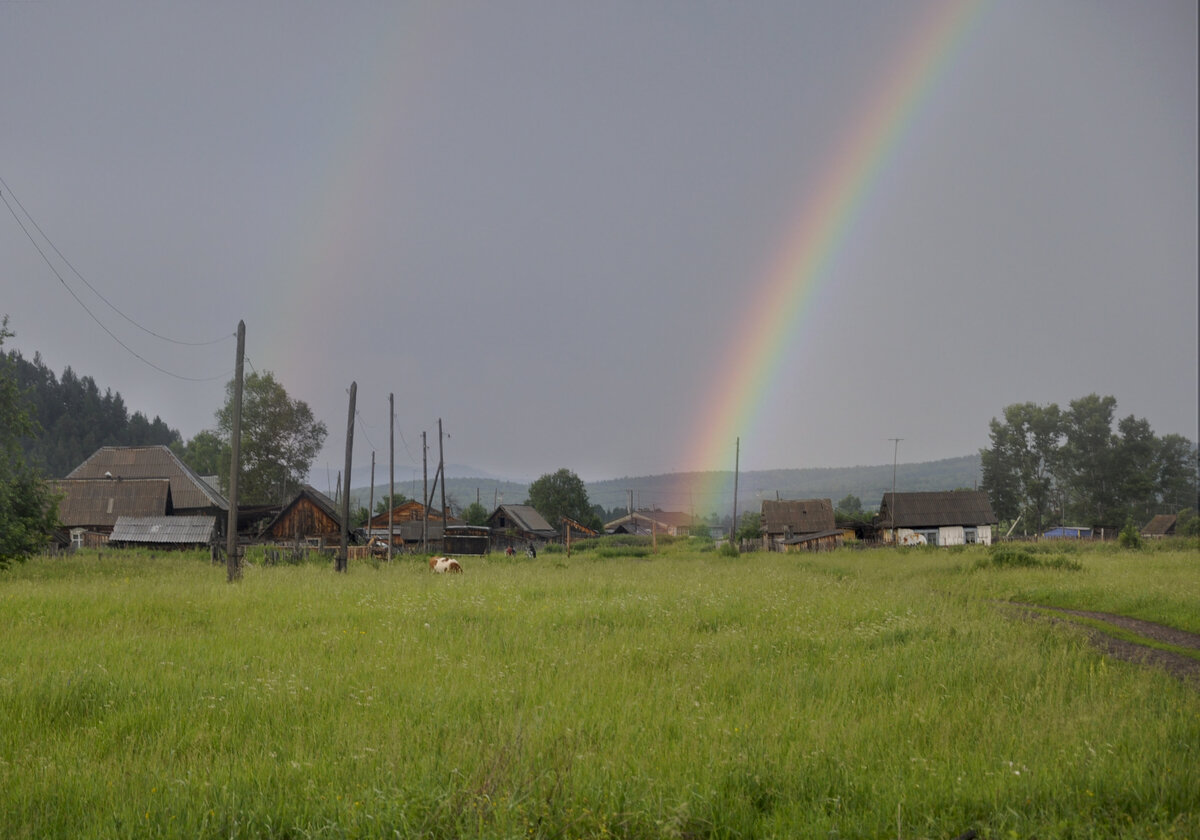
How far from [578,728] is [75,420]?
153299 mm

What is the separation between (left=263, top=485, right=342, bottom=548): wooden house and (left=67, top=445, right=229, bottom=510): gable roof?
7.87 m

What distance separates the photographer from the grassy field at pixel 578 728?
15.7ft

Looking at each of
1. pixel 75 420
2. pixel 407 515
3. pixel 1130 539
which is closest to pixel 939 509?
pixel 1130 539

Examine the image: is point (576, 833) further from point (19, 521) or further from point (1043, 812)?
point (19, 521)

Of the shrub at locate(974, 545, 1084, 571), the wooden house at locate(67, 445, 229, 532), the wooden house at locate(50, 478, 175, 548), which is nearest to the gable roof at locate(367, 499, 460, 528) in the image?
the wooden house at locate(67, 445, 229, 532)

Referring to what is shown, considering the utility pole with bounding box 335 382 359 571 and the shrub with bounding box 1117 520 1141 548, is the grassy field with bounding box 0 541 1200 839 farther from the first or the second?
the shrub with bounding box 1117 520 1141 548

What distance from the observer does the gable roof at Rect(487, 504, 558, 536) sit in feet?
254

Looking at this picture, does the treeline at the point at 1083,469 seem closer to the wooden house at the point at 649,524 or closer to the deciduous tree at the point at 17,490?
the wooden house at the point at 649,524

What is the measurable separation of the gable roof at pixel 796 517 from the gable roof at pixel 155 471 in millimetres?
48115

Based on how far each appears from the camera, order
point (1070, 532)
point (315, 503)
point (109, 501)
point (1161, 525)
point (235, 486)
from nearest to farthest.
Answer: point (235, 486)
point (315, 503)
point (109, 501)
point (1161, 525)
point (1070, 532)

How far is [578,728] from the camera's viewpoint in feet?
20.5

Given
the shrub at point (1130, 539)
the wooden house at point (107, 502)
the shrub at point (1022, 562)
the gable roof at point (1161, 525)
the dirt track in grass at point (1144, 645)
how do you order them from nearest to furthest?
1. the dirt track in grass at point (1144, 645)
2. the shrub at point (1022, 562)
3. the shrub at point (1130, 539)
4. the wooden house at point (107, 502)
5. the gable roof at point (1161, 525)

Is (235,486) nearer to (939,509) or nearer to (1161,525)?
(939,509)

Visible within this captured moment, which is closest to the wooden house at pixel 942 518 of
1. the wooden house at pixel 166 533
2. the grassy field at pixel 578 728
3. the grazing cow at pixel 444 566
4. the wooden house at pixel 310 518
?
the wooden house at pixel 310 518
